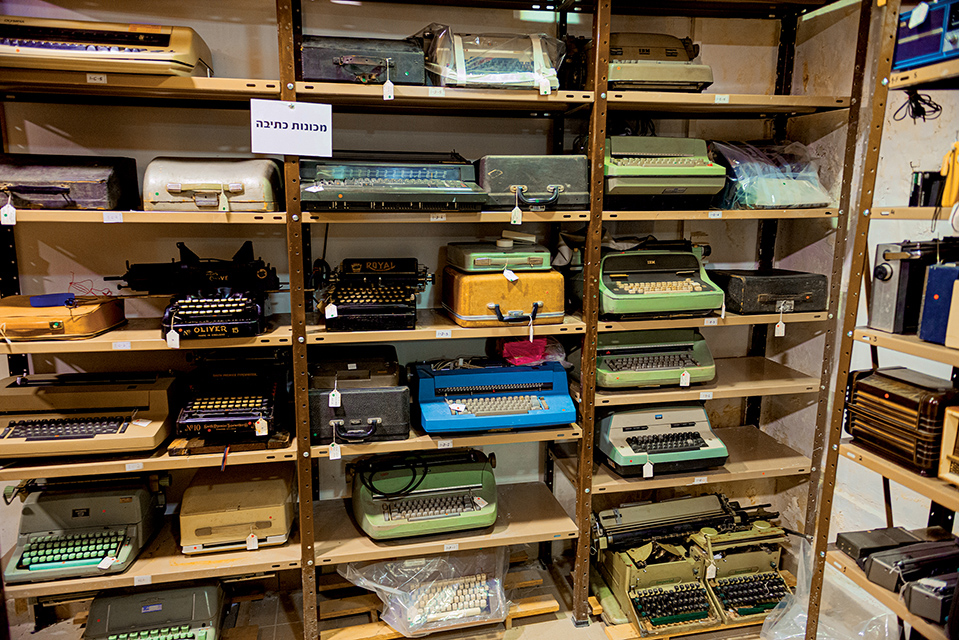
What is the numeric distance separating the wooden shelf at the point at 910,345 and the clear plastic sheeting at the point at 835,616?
1.37 metres

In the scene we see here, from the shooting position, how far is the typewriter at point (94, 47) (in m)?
1.93

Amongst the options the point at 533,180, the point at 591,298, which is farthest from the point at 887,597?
the point at 533,180

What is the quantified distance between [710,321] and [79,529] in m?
2.69

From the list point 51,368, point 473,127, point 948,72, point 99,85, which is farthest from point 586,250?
point 51,368

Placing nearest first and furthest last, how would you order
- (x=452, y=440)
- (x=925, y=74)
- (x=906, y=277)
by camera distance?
(x=925, y=74), (x=906, y=277), (x=452, y=440)

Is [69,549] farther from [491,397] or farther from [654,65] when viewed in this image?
[654,65]

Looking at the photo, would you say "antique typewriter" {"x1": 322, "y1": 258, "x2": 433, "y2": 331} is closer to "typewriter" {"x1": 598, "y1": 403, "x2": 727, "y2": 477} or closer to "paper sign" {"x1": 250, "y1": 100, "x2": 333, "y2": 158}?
"paper sign" {"x1": 250, "y1": 100, "x2": 333, "y2": 158}

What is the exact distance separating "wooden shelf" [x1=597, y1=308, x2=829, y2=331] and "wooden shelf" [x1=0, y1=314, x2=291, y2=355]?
132 centimetres

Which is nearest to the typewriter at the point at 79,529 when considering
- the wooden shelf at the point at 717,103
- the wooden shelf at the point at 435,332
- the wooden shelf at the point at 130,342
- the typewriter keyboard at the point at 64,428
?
the typewriter keyboard at the point at 64,428

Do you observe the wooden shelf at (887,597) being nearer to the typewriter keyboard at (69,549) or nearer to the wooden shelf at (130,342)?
the wooden shelf at (130,342)

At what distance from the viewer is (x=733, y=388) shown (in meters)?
2.75

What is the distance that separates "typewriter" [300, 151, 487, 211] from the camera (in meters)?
2.17

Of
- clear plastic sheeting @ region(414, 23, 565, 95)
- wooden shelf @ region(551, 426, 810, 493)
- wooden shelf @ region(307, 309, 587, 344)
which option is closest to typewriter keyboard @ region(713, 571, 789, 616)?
wooden shelf @ region(551, 426, 810, 493)

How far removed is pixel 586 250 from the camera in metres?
2.50
